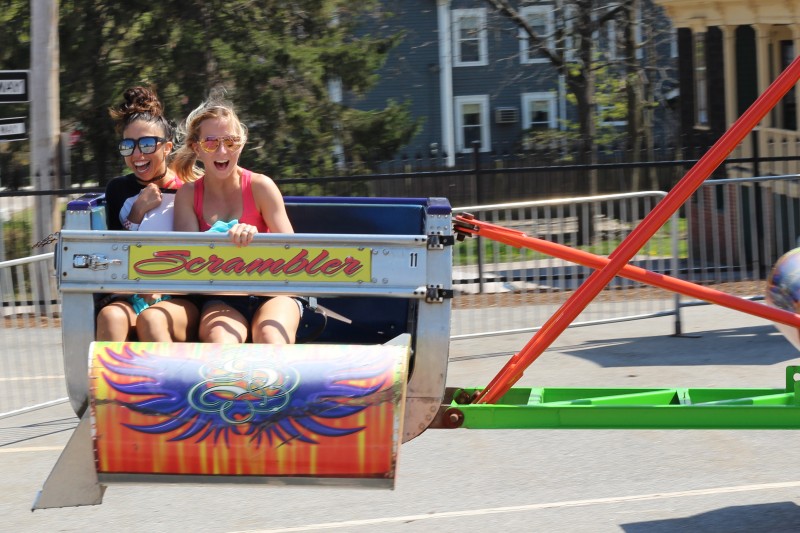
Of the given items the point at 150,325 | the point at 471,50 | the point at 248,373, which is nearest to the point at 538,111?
the point at 471,50

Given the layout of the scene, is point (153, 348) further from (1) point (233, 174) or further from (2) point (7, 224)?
(2) point (7, 224)

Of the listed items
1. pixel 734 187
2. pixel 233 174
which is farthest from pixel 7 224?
pixel 233 174

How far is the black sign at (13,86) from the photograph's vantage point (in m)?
10.2

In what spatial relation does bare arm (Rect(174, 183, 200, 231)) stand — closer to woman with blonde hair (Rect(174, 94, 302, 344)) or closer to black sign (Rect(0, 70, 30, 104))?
woman with blonde hair (Rect(174, 94, 302, 344))

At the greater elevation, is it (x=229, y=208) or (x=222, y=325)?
(x=229, y=208)

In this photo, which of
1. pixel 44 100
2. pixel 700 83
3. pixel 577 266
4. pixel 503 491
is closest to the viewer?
pixel 503 491

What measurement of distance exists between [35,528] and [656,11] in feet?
68.4

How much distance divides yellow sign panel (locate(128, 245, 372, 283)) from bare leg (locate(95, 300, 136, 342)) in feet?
0.90

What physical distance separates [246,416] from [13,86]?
7.45m

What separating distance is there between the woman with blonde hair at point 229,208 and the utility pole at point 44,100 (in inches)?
290

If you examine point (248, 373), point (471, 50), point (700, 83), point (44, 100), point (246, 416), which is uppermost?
point (471, 50)

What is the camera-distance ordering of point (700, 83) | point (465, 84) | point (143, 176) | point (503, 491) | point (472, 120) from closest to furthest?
1. point (143, 176)
2. point (503, 491)
3. point (700, 83)
4. point (465, 84)
5. point (472, 120)

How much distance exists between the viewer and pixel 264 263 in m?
4.13

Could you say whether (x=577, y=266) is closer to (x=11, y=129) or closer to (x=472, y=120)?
(x=11, y=129)
